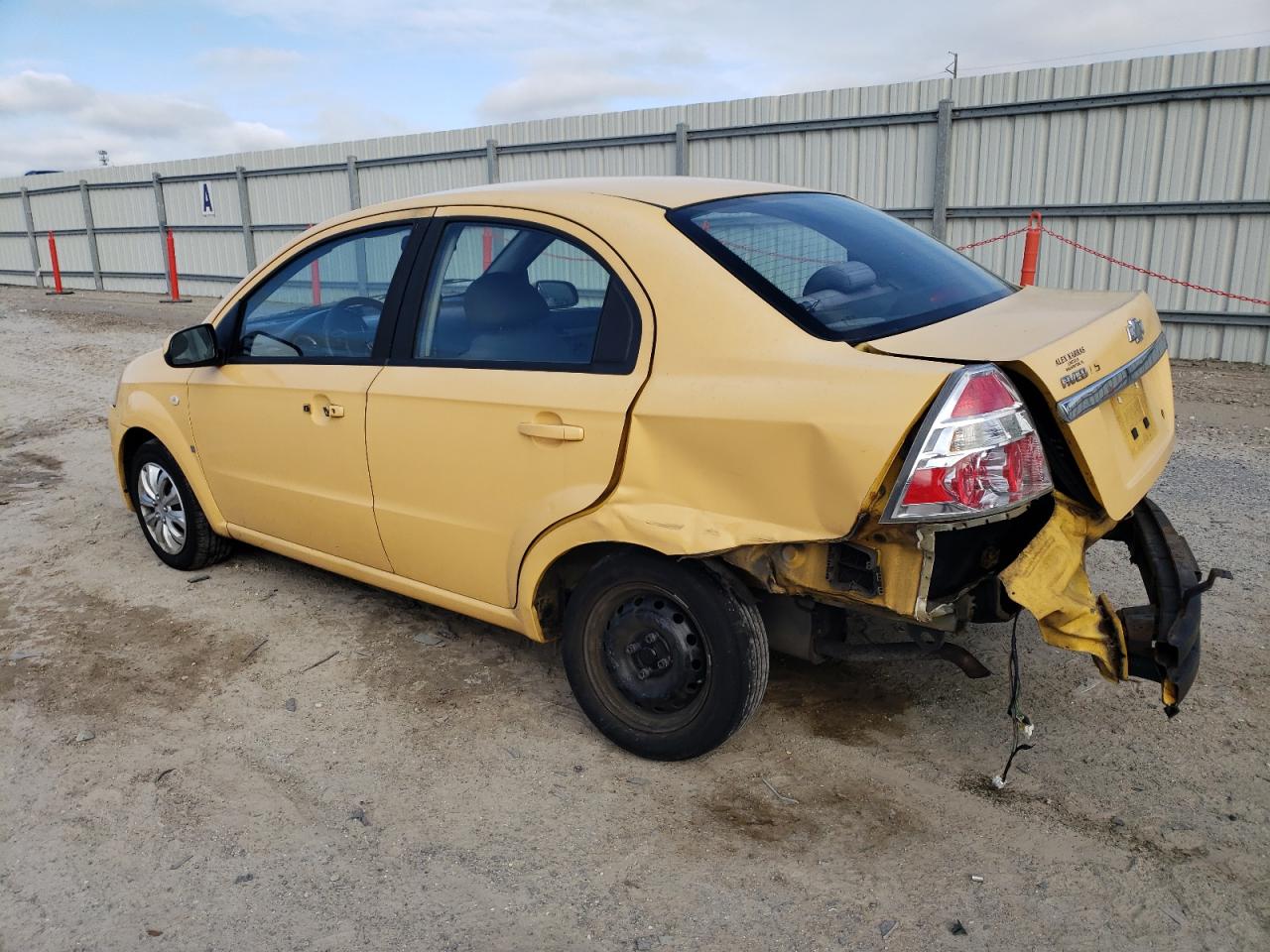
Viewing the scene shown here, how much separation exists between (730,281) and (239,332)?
7.93ft

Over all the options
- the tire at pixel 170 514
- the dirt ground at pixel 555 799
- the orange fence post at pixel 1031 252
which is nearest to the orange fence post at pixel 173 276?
the orange fence post at pixel 1031 252

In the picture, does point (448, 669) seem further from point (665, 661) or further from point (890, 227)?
point (890, 227)

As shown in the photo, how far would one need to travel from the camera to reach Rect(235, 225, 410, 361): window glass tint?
3826 millimetres

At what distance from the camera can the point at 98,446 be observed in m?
7.70

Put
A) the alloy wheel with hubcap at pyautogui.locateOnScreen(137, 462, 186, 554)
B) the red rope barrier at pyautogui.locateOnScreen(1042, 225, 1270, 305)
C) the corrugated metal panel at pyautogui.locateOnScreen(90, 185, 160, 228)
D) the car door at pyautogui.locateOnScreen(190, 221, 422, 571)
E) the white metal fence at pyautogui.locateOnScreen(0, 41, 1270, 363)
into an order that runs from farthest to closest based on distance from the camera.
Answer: the corrugated metal panel at pyautogui.locateOnScreen(90, 185, 160, 228), the red rope barrier at pyautogui.locateOnScreen(1042, 225, 1270, 305), the white metal fence at pyautogui.locateOnScreen(0, 41, 1270, 363), the alloy wheel with hubcap at pyautogui.locateOnScreen(137, 462, 186, 554), the car door at pyautogui.locateOnScreen(190, 221, 422, 571)

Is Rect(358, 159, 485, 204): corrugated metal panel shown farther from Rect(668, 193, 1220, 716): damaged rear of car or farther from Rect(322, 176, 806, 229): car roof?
Rect(668, 193, 1220, 716): damaged rear of car

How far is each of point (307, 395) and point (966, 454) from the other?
2.55 meters

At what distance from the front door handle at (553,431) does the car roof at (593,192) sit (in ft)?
2.49

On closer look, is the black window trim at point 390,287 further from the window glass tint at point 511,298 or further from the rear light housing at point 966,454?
the rear light housing at point 966,454

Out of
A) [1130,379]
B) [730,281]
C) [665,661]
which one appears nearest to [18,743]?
[665,661]

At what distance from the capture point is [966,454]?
247cm

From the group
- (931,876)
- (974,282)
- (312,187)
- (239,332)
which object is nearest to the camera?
(931,876)

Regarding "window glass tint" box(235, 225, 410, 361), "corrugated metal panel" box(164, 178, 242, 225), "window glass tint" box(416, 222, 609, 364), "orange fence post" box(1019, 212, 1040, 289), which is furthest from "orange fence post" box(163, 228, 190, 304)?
"window glass tint" box(416, 222, 609, 364)

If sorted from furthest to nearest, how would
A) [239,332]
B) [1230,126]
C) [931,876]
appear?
[1230,126] → [239,332] → [931,876]
